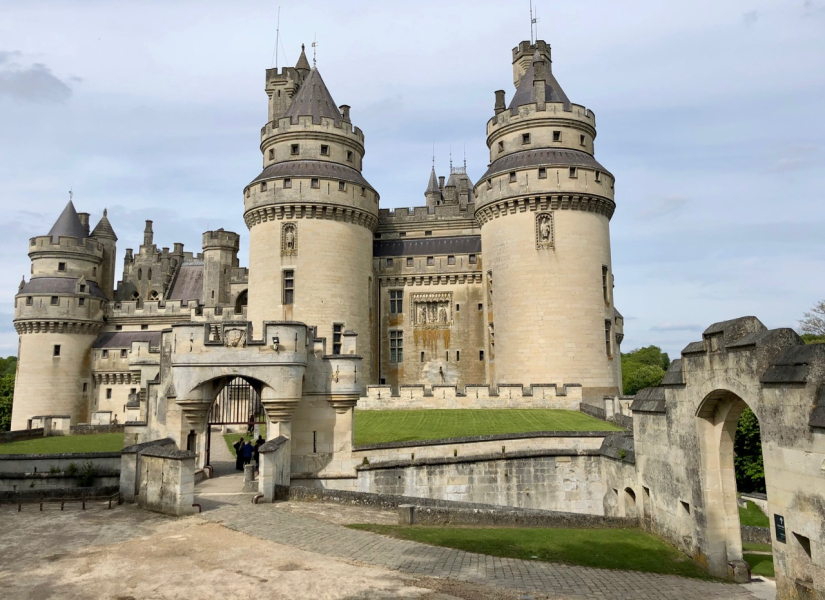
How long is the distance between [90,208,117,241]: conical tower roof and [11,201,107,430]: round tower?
3.32 meters

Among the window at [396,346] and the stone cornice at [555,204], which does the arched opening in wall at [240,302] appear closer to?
the window at [396,346]

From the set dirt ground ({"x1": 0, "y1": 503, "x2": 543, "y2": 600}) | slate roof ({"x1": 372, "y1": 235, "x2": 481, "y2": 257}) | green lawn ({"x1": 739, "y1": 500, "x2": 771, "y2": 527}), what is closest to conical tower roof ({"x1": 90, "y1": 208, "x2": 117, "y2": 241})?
slate roof ({"x1": 372, "y1": 235, "x2": 481, "y2": 257})

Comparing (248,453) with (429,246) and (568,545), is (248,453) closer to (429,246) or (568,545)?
(568,545)

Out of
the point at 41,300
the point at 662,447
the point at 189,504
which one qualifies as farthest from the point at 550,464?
the point at 41,300

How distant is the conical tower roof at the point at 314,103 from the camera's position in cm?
4034

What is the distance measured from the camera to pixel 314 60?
146 feet

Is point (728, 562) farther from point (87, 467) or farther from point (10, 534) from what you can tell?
point (87, 467)

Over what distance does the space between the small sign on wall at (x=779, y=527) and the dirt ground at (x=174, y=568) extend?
3.93 meters

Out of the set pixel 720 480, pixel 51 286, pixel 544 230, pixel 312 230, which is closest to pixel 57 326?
pixel 51 286

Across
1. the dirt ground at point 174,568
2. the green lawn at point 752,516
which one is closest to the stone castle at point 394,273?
the green lawn at point 752,516

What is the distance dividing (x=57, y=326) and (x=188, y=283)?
1119 centimetres

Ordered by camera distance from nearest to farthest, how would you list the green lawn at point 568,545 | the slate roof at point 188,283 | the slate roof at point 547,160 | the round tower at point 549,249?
1. the green lawn at point 568,545
2. the round tower at point 549,249
3. the slate roof at point 547,160
4. the slate roof at point 188,283

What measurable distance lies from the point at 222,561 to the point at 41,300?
4368cm

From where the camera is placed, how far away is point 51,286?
4656 centimetres
